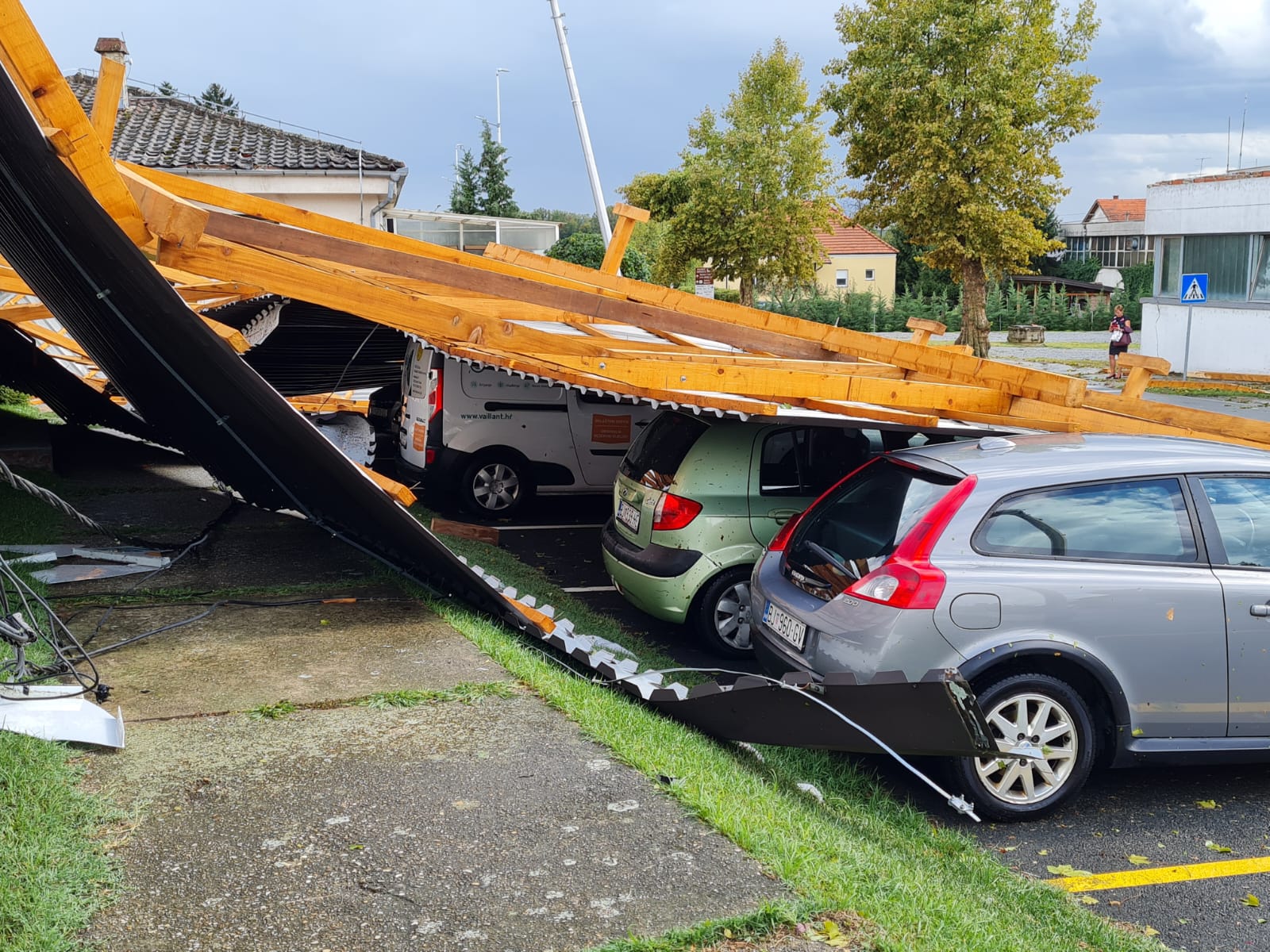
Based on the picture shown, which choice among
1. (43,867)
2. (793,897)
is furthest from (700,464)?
(43,867)

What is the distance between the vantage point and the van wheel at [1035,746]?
4.68m

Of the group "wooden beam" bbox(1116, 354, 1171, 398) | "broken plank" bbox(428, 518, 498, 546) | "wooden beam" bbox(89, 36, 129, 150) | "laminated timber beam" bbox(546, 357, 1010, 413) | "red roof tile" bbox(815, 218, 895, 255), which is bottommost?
"broken plank" bbox(428, 518, 498, 546)

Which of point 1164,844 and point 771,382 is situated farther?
point 771,382

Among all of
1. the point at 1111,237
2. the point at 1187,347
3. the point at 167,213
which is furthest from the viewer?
the point at 1111,237

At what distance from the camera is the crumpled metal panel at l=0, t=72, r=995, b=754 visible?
4.44 metres

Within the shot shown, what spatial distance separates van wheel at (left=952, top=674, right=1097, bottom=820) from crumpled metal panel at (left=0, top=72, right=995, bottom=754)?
0.47 metres

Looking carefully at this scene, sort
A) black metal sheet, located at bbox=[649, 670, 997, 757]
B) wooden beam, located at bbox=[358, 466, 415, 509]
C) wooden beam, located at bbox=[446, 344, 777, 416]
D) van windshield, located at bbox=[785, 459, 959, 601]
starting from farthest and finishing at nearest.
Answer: wooden beam, located at bbox=[446, 344, 777, 416] → wooden beam, located at bbox=[358, 466, 415, 509] → van windshield, located at bbox=[785, 459, 959, 601] → black metal sheet, located at bbox=[649, 670, 997, 757]

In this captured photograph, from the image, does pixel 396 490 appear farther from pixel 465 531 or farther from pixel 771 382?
pixel 465 531

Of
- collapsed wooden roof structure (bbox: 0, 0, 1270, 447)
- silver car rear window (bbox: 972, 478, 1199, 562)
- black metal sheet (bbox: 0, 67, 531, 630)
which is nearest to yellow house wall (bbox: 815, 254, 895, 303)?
collapsed wooden roof structure (bbox: 0, 0, 1270, 447)

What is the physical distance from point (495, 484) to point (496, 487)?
0.03 metres

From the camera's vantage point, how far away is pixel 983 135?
27.2 metres

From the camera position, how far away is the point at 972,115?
2700cm

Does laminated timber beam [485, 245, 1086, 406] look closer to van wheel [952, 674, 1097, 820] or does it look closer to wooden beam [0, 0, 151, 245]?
van wheel [952, 674, 1097, 820]

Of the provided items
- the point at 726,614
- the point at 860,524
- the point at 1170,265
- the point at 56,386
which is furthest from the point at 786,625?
the point at 1170,265
